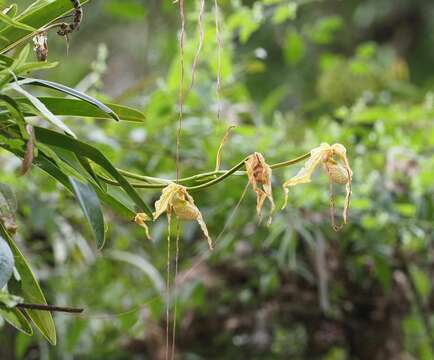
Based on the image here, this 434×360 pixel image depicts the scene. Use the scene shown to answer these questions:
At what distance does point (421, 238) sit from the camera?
1.26 m

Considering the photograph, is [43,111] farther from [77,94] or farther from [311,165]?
[311,165]

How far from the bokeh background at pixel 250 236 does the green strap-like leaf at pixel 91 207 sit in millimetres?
565

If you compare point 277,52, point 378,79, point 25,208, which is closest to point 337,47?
point 277,52

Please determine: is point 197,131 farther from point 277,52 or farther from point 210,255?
point 277,52

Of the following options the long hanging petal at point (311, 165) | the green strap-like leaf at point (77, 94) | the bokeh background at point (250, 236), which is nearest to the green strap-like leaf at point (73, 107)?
the green strap-like leaf at point (77, 94)

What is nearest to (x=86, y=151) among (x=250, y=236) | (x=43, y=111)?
(x=43, y=111)

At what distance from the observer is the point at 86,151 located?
46 centimetres

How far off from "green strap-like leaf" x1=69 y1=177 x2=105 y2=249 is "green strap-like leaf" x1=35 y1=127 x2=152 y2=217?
0.02 metres

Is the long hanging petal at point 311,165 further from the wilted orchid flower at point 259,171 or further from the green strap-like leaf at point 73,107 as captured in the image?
the green strap-like leaf at point 73,107

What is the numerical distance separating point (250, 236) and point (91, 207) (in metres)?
0.86

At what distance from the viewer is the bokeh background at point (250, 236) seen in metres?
1.22

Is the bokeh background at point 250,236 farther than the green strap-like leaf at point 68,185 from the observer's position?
Yes

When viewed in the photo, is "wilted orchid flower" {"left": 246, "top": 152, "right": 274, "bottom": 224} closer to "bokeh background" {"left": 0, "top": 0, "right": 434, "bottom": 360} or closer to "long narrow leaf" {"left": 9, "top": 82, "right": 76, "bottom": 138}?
"long narrow leaf" {"left": 9, "top": 82, "right": 76, "bottom": 138}

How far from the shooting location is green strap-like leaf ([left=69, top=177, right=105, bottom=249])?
48 cm
